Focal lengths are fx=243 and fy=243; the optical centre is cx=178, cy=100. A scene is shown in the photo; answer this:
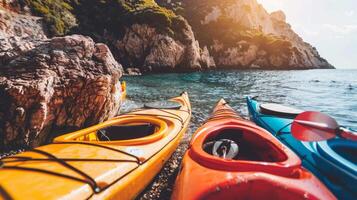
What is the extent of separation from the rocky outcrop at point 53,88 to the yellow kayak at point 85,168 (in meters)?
1.29

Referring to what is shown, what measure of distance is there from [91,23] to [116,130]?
40755 mm

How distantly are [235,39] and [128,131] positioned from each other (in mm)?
61620

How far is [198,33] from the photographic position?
6406 cm

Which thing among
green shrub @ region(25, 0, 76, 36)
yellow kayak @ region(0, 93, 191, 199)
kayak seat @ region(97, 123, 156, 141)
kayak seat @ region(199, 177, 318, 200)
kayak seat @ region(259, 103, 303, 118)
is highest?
green shrub @ region(25, 0, 76, 36)

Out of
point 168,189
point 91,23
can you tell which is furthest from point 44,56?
point 91,23

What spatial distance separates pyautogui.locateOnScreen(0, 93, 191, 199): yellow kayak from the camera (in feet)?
8.30

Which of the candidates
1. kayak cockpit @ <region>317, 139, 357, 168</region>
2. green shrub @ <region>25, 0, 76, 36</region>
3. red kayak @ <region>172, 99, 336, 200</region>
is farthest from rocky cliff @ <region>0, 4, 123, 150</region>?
green shrub @ <region>25, 0, 76, 36</region>

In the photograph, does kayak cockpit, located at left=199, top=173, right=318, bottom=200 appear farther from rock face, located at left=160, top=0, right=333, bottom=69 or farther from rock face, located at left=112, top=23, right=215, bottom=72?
rock face, located at left=160, top=0, right=333, bottom=69

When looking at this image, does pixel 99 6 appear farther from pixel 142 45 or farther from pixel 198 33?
pixel 198 33

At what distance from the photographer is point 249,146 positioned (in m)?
4.35

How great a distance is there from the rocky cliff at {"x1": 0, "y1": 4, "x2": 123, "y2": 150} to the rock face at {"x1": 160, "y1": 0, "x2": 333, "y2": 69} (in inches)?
2166

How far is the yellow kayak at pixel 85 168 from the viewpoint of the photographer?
253 centimetres

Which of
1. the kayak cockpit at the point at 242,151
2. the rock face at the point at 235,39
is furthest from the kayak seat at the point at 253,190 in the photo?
the rock face at the point at 235,39

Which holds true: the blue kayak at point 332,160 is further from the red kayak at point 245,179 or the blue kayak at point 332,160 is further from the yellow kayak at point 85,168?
the yellow kayak at point 85,168
